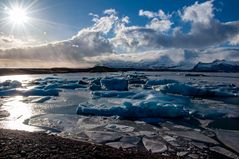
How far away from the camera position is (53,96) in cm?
2241

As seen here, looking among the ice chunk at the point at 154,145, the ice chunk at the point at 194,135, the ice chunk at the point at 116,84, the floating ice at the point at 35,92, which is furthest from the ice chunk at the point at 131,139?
the ice chunk at the point at 116,84

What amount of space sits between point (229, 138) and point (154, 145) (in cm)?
278

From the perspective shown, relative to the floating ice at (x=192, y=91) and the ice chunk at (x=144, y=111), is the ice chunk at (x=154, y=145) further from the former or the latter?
the floating ice at (x=192, y=91)

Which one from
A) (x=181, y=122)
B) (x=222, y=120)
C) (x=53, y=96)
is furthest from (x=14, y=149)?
(x=53, y=96)

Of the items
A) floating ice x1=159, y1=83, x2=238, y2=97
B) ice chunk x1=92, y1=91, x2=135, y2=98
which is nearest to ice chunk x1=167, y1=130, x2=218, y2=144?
ice chunk x1=92, y1=91, x2=135, y2=98

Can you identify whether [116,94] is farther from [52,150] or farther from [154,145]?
[52,150]

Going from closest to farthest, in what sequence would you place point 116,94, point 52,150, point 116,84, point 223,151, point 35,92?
point 52,150
point 223,151
point 116,94
point 35,92
point 116,84

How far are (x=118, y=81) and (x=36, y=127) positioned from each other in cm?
1710

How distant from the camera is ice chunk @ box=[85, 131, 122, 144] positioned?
8828 millimetres

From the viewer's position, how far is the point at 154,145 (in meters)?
8.34

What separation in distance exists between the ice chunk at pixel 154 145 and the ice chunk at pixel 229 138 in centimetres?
202

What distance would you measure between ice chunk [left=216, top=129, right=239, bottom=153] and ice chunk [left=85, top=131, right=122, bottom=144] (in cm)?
331

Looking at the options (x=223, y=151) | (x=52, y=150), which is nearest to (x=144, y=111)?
(x=223, y=151)

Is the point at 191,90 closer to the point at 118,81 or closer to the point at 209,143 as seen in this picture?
the point at 118,81
